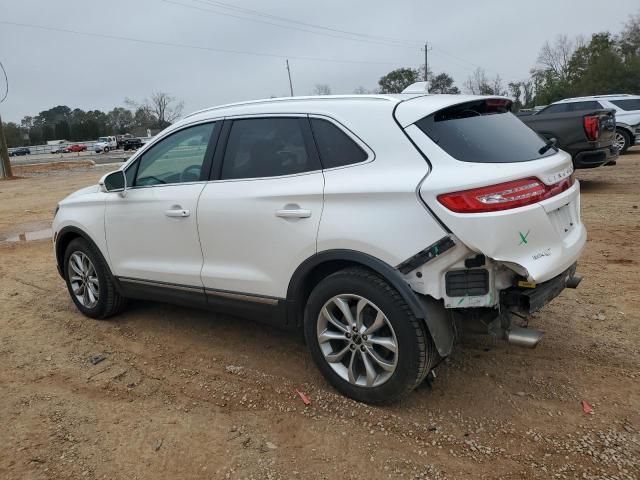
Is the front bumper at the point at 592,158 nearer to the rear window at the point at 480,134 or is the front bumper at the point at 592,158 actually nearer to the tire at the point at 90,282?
the rear window at the point at 480,134

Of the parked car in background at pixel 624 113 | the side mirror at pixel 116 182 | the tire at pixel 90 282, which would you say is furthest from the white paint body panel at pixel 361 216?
the parked car in background at pixel 624 113

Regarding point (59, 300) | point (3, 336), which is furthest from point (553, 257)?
point (59, 300)

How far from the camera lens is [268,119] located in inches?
146

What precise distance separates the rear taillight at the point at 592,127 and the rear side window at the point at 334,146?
775cm

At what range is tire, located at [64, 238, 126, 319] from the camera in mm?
4801

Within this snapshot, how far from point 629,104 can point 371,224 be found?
1617 cm

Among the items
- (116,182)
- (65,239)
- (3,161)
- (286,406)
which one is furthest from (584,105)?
(3,161)

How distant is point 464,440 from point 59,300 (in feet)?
14.8

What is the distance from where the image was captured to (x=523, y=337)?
9.92 ft

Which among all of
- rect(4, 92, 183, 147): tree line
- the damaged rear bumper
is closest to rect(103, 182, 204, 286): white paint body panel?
the damaged rear bumper

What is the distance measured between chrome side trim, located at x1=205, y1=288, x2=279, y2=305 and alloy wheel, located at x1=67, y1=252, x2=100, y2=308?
157cm

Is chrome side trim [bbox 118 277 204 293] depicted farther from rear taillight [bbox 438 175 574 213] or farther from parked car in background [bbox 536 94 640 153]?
parked car in background [bbox 536 94 640 153]

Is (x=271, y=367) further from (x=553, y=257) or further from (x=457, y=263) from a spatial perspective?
(x=553, y=257)

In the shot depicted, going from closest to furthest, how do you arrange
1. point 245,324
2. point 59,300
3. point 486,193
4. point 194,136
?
point 486,193 → point 194,136 → point 245,324 → point 59,300
